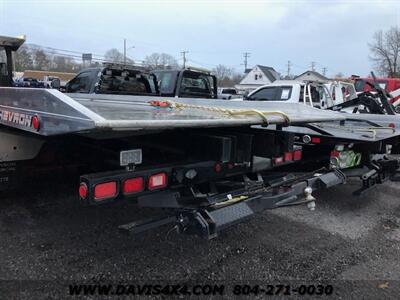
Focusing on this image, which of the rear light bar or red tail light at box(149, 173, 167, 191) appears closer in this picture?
red tail light at box(149, 173, 167, 191)

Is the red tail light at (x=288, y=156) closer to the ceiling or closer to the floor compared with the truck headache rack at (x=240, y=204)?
closer to the ceiling

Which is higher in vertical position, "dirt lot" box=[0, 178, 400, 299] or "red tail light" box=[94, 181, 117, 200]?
"red tail light" box=[94, 181, 117, 200]

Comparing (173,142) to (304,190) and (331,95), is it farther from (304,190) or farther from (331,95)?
(331,95)

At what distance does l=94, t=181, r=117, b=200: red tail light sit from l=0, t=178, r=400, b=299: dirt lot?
86 cm

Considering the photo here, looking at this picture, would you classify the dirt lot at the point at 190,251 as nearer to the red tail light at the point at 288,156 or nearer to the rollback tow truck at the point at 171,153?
the rollback tow truck at the point at 171,153

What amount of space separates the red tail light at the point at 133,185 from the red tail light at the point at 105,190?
9 centimetres

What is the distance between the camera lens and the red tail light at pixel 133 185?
3.05m

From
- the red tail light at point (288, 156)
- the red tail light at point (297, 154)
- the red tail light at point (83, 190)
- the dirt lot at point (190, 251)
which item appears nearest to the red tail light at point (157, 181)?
the red tail light at point (83, 190)

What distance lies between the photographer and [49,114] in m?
2.58

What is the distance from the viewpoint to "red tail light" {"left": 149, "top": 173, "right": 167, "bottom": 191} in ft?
10.5

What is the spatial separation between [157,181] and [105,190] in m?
0.47

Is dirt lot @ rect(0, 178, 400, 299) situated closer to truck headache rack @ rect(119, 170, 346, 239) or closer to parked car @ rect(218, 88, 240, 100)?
truck headache rack @ rect(119, 170, 346, 239)

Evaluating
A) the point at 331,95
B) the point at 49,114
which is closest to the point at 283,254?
the point at 49,114

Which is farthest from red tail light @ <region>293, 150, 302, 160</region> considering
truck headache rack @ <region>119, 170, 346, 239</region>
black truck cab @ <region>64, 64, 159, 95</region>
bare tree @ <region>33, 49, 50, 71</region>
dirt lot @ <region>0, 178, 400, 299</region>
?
bare tree @ <region>33, 49, 50, 71</region>
